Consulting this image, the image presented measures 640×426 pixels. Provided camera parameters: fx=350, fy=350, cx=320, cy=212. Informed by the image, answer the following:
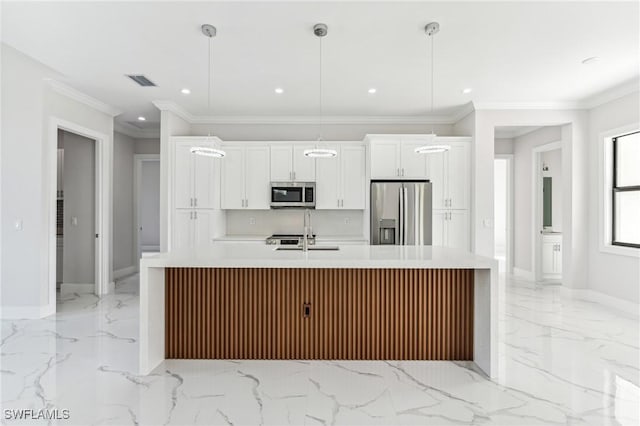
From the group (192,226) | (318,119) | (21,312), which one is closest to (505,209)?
(318,119)

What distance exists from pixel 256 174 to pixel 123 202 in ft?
9.19

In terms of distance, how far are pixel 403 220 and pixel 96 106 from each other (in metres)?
4.62

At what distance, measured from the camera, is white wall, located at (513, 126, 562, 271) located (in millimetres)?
6258

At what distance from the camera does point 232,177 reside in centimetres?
537

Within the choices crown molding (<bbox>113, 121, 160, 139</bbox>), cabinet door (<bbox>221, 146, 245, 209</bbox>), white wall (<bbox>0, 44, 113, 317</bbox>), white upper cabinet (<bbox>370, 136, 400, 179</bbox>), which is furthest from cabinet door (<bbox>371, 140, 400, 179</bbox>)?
crown molding (<bbox>113, 121, 160, 139</bbox>)

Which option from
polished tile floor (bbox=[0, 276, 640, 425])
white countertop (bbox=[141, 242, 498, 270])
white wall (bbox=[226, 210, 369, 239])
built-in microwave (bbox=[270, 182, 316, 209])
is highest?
built-in microwave (bbox=[270, 182, 316, 209])

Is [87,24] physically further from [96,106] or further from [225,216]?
[225,216]

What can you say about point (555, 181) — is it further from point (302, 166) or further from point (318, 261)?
point (318, 261)

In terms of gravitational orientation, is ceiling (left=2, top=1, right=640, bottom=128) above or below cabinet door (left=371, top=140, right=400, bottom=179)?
above

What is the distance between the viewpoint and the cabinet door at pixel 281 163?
536 cm

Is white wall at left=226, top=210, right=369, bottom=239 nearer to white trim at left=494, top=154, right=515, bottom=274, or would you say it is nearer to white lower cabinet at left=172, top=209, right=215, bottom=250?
white lower cabinet at left=172, top=209, right=215, bottom=250

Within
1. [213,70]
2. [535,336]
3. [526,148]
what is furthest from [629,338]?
[213,70]

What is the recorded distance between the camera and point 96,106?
493cm

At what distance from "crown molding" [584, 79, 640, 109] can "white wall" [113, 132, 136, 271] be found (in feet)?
24.3
